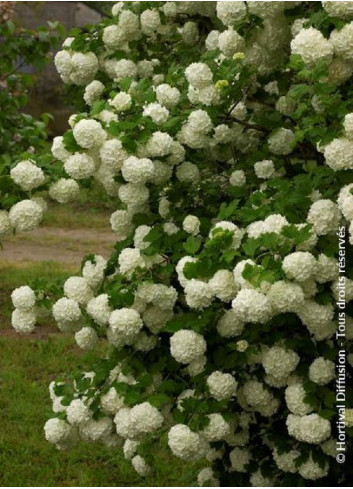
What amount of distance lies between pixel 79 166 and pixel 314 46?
758mm

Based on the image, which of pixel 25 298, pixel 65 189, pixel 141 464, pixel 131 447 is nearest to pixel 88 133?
pixel 65 189

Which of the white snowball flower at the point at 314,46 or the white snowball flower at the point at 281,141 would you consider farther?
the white snowball flower at the point at 281,141

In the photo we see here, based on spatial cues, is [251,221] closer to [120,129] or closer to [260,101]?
[120,129]

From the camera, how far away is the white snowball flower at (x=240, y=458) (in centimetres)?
313

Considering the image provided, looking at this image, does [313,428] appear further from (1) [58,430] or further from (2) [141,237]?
(1) [58,430]

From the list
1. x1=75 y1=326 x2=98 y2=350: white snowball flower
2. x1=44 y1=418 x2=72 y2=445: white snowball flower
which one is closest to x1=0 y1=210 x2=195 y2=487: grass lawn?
x1=75 y1=326 x2=98 y2=350: white snowball flower

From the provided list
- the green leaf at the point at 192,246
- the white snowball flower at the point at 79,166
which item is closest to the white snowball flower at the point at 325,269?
the green leaf at the point at 192,246

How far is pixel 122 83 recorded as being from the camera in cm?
275

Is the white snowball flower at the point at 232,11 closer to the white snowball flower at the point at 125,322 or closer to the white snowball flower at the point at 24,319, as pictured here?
the white snowball flower at the point at 125,322

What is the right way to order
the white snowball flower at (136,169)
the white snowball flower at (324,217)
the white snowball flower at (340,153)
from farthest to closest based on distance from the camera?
the white snowball flower at (136,169) → the white snowball flower at (324,217) → the white snowball flower at (340,153)

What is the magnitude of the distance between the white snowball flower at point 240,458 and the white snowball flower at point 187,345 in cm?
79

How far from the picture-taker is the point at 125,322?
258 cm

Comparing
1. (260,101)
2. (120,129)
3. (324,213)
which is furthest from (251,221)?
(260,101)

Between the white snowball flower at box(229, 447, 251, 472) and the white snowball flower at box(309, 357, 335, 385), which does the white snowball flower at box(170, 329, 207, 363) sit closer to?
the white snowball flower at box(309, 357, 335, 385)
